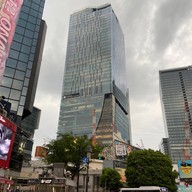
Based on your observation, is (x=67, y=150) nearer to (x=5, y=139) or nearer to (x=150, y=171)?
(x=150, y=171)

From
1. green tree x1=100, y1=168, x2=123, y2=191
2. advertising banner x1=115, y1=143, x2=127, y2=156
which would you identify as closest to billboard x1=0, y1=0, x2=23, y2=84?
green tree x1=100, y1=168, x2=123, y2=191

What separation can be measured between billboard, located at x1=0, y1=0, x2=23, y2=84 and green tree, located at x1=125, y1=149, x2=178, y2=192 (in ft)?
119

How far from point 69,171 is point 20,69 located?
2677 cm

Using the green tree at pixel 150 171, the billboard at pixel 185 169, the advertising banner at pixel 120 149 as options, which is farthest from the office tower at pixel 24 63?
the advertising banner at pixel 120 149

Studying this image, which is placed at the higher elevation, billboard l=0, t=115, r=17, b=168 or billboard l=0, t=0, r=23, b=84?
billboard l=0, t=0, r=23, b=84

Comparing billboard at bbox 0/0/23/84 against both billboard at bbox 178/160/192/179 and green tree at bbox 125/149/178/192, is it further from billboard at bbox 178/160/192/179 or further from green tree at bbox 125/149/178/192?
billboard at bbox 178/160/192/179

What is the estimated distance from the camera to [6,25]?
2183cm

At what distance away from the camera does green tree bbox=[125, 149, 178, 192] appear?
1794 inches

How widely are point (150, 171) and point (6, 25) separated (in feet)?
128

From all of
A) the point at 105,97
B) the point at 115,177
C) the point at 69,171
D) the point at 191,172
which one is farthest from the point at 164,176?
the point at 105,97

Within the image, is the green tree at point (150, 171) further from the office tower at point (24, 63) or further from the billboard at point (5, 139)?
the billboard at point (5, 139)

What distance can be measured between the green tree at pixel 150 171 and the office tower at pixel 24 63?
25851mm

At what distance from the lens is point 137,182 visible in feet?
153

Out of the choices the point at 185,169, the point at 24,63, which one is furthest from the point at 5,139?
the point at 185,169
